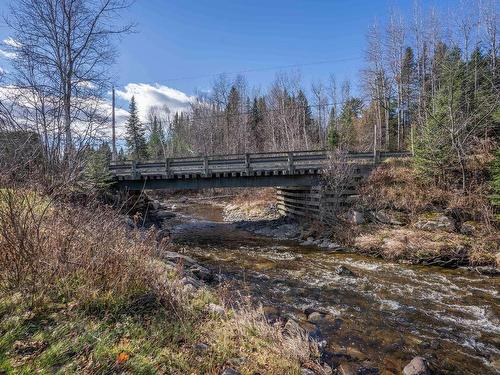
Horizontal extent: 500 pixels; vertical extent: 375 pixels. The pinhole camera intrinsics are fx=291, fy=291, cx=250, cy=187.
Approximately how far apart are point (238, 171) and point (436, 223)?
9.74 metres

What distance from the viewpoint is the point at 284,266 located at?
1002cm

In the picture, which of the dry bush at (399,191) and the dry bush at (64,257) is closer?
the dry bush at (64,257)

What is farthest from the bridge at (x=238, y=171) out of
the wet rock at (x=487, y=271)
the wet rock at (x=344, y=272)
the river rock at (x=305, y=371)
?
the river rock at (x=305, y=371)

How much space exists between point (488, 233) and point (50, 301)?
44.4 feet

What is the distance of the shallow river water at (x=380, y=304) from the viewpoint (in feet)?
16.0

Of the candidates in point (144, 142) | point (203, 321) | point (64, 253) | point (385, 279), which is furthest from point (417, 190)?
point (144, 142)

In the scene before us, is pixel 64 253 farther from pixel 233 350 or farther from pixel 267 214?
pixel 267 214

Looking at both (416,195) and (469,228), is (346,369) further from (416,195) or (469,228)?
(416,195)

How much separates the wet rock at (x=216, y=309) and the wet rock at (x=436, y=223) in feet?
35.6

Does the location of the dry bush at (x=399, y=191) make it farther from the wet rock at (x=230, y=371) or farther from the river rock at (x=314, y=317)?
the wet rock at (x=230, y=371)

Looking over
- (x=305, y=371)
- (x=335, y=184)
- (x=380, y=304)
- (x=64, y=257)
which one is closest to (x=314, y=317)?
(x=380, y=304)

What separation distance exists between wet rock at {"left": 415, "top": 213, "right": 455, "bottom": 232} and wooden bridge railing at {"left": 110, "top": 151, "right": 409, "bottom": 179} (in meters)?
4.96

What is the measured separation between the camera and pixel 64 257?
149 inches

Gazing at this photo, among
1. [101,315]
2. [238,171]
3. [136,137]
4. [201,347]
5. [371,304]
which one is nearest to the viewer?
[201,347]
